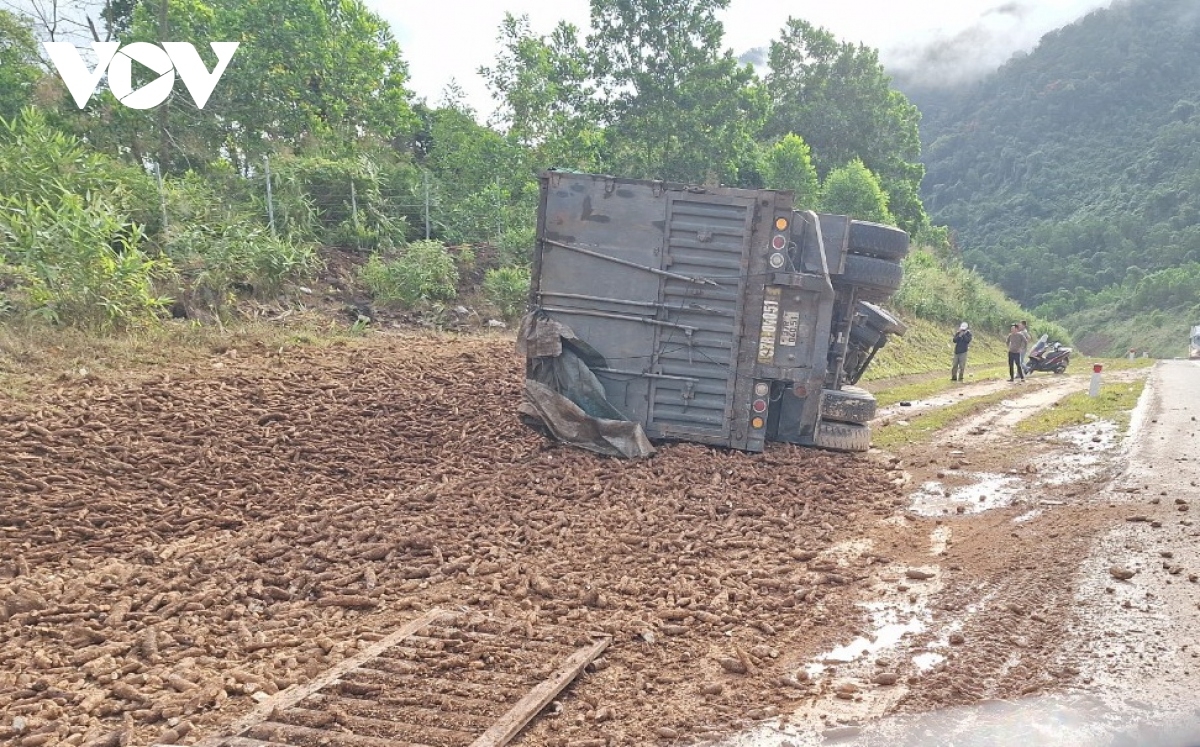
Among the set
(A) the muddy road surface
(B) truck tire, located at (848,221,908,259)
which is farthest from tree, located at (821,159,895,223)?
(A) the muddy road surface

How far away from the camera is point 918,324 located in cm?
2525

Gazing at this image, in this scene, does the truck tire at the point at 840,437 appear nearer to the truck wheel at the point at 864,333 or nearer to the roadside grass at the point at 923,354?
the truck wheel at the point at 864,333

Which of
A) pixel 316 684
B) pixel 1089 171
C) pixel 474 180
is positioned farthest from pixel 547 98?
pixel 1089 171

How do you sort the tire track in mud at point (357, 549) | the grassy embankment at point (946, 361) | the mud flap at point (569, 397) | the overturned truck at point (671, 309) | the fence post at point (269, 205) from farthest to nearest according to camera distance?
the fence post at point (269, 205), the grassy embankment at point (946, 361), the overturned truck at point (671, 309), the mud flap at point (569, 397), the tire track in mud at point (357, 549)

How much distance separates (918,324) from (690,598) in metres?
22.8

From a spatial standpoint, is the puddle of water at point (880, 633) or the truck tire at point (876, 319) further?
the truck tire at point (876, 319)

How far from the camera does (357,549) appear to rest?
518cm

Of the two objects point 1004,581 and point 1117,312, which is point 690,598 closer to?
point 1004,581

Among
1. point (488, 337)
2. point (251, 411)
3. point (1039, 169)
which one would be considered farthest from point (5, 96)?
point (1039, 169)

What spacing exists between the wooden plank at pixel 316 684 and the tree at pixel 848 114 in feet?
131

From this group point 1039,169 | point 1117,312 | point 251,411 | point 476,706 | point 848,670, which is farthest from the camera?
point 1039,169

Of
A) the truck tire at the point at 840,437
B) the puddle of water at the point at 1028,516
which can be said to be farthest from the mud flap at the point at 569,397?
the puddle of water at the point at 1028,516

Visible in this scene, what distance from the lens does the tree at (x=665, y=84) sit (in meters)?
21.9

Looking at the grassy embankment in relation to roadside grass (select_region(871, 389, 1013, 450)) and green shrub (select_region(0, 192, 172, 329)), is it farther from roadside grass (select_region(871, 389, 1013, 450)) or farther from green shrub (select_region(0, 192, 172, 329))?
green shrub (select_region(0, 192, 172, 329))
